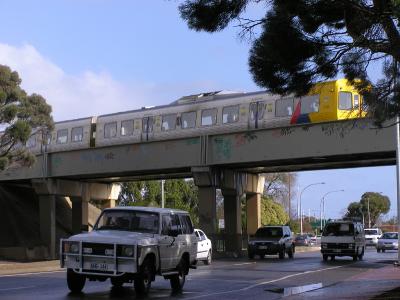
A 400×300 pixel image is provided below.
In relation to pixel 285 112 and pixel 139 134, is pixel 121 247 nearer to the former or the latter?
pixel 285 112

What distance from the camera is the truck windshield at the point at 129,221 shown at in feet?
49.5

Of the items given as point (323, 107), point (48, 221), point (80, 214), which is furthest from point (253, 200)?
point (323, 107)

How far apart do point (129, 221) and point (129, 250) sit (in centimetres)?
154

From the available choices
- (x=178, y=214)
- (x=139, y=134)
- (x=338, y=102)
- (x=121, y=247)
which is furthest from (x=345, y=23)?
(x=139, y=134)

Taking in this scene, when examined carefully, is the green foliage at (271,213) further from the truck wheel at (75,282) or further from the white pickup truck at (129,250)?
the truck wheel at (75,282)

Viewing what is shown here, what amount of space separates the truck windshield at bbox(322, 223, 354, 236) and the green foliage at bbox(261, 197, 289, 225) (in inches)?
1563

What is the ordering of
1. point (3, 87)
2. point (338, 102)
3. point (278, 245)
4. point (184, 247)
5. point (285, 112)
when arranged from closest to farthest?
point (184, 247) → point (3, 87) → point (338, 102) → point (285, 112) → point (278, 245)

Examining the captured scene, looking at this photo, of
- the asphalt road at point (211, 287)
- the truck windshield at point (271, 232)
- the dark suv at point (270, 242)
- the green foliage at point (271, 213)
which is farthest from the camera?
the green foliage at point (271, 213)

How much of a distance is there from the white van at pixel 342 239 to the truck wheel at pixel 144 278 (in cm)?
1971

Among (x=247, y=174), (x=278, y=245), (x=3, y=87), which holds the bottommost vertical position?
(x=278, y=245)

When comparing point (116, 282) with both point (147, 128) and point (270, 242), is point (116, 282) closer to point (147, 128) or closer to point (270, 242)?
point (270, 242)

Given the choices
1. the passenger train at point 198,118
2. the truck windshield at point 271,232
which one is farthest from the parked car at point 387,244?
the passenger train at point 198,118

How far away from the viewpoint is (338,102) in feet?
99.4

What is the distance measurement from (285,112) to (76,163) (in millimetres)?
16314
